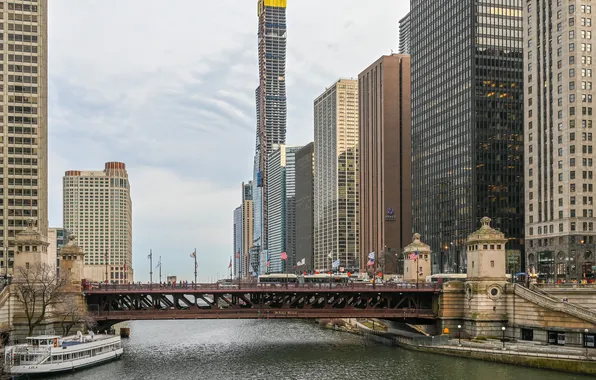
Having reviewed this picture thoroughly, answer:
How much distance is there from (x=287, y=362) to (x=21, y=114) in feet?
289

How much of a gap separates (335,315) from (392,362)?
1700cm

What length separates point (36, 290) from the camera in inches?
4156

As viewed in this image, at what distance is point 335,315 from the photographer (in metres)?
116

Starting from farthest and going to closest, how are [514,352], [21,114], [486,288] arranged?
1. [21,114]
2. [486,288]
3. [514,352]

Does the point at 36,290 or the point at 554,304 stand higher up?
the point at 36,290

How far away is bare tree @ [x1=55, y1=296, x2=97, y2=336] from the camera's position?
109438mm

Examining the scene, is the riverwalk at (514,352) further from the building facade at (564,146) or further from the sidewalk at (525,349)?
the building facade at (564,146)

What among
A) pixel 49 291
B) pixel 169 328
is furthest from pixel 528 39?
pixel 49 291

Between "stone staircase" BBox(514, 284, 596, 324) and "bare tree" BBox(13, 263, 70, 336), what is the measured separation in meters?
63.3

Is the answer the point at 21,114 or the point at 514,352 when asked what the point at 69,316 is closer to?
the point at 514,352

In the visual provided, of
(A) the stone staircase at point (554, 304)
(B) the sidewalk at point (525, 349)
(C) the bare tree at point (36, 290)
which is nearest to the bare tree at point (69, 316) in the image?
(C) the bare tree at point (36, 290)

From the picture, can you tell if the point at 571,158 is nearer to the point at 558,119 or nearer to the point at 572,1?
the point at 558,119

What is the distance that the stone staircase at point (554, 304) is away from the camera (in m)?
100

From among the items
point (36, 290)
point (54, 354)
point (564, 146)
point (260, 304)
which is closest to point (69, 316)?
point (36, 290)
